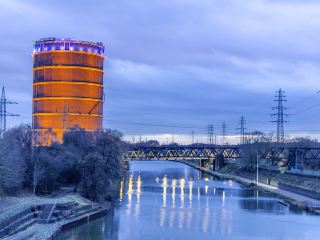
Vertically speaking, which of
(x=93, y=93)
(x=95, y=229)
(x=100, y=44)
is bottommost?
(x=95, y=229)

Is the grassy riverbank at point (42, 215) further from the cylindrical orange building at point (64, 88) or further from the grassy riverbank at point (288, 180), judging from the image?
the cylindrical orange building at point (64, 88)

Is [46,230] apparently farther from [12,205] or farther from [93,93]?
[93,93]

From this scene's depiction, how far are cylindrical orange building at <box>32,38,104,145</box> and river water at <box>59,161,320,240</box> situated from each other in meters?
20.4

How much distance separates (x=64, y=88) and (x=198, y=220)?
136ft

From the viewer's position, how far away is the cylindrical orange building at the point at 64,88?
259 feet

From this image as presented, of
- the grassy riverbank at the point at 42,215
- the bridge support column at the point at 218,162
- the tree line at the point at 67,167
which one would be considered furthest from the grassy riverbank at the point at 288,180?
the grassy riverbank at the point at 42,215

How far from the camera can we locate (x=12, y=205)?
39062mm

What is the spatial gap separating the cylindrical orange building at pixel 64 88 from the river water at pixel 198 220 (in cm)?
2039

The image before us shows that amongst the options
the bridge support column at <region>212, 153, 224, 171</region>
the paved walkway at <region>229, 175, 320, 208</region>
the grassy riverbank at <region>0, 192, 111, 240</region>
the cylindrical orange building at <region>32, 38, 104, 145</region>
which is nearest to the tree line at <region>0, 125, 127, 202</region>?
the grassy riverbank at <region>0, 192, 111, 240</region>

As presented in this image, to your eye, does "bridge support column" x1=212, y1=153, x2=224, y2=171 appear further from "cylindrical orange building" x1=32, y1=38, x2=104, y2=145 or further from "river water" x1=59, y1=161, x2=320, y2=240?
"river water" x1=59, y1=161, x2=320, y2=240

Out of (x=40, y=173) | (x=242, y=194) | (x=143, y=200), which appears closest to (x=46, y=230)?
(x=40, y=173)

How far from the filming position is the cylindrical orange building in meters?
79.0

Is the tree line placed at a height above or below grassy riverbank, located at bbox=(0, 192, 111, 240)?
above

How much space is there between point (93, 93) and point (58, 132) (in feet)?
25.8
